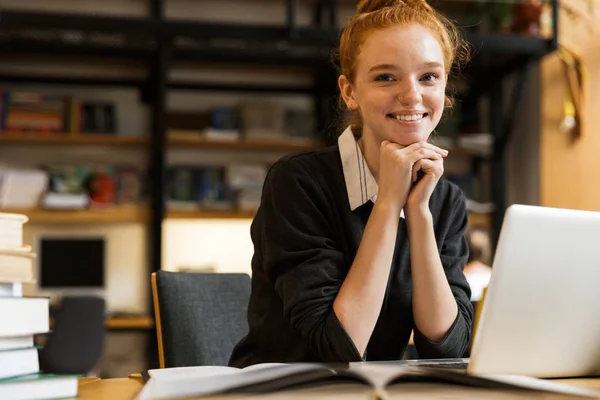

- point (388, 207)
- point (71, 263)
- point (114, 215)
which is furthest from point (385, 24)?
point (71, 263)

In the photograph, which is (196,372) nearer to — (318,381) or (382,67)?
(318,381)

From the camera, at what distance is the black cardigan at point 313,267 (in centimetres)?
136

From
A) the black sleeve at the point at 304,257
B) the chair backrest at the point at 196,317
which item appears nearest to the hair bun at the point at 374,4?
the black sleeve at the point at 304,257

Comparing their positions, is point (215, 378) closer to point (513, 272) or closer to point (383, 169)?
point (513, 272)

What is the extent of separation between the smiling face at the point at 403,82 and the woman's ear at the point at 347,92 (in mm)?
118

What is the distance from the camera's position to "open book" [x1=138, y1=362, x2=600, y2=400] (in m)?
0.81

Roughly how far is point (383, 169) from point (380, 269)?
17cm

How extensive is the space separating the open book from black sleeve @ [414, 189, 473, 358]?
0.48 metres

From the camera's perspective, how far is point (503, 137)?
5.12m

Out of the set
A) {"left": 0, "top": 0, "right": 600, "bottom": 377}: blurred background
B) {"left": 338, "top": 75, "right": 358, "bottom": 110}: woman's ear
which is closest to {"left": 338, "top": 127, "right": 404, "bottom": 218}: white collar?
{"left": 338, "top": 75, "right": 358, "bottom": 110}: woman's ear

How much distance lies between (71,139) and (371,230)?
3.84 meters

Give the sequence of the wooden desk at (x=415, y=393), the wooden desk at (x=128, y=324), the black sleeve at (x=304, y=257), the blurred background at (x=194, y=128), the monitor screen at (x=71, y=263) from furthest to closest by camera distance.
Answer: the monitor screen at (x=71, y=263)
the blurred background at (x=194, y=128)
the wooden desk at (x=128, y=324)
the black sleeve at (x=304, y=257)
the wooden desk at (x=415, y=393)

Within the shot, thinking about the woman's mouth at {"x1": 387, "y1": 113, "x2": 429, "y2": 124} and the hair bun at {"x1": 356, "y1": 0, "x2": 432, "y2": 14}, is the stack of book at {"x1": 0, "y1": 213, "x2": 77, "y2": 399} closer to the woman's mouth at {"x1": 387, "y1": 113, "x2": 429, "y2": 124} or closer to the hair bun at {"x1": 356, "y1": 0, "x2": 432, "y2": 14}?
the woman's mouth at {"x1": 387, "y1": 113, "x2": 429, "y2": 124}

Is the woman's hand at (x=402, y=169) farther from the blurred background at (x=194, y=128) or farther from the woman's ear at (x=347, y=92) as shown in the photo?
the blurred background at (x=194, y=128)
